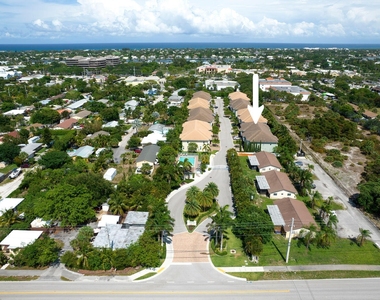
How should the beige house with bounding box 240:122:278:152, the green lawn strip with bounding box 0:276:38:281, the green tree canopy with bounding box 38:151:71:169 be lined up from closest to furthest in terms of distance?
the green lawn strip with bounding box 0:276:38:281 < the green tree canopy with bounding box 38:151:71:169 < the beige house with bounding box 240:122:278:152

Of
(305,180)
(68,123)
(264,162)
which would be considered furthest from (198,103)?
(305,180)

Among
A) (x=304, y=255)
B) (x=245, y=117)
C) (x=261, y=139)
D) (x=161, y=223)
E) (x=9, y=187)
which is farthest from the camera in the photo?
(x=245, y=117)

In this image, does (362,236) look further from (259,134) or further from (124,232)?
(259,134)

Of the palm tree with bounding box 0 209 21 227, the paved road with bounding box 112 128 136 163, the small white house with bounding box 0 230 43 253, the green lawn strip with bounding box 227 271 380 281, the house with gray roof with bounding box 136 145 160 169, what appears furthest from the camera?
the paved road with bounding box 112 128 136 163

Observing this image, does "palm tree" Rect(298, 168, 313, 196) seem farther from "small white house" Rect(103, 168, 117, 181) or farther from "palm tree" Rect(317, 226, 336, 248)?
"small white house" Rect(103, 168, 117, 181)

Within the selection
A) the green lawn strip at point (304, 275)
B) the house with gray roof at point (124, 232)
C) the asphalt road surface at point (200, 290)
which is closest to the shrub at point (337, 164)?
the green lawn strip at point (304, 275)

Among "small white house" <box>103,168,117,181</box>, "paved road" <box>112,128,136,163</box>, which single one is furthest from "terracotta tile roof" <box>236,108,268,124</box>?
"small white house" <box>103,168,117,181</box>

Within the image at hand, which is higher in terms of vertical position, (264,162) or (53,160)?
(53,160)
